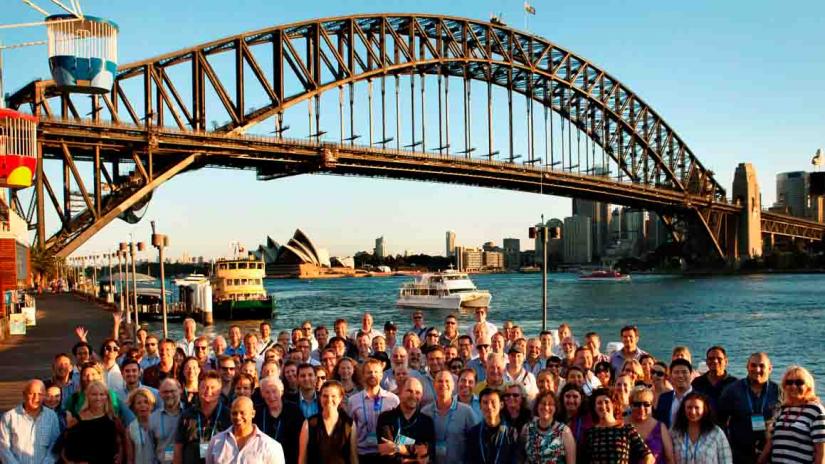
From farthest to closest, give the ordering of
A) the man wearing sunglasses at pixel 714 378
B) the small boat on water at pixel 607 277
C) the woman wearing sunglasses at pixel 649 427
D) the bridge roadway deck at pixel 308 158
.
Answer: the small boat on water at pixel 607 277 → the bridge roadway deck at pixel 308 158 → the man wearing sunglasses at pixel 714 378 → the woman wearing sunglasses at pixel 649 427

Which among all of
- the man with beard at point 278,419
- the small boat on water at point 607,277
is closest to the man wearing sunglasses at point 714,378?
the man with beard at point 278,419

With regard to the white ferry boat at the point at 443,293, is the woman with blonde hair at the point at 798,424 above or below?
above

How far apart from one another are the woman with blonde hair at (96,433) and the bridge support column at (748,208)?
102521 mm

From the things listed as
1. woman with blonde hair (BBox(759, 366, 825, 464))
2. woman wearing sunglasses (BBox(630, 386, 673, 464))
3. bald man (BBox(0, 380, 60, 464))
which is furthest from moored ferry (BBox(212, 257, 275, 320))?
woman with blonde hair (BBox(759, 366, 825, 464))

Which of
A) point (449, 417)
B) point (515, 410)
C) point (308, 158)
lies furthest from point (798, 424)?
point (308, 158)

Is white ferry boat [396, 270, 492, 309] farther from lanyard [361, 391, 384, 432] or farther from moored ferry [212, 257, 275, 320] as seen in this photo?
lanyard [361, 391, 384, 432]

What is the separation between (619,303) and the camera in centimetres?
6097

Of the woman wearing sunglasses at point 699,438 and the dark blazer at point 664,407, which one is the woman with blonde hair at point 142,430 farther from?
the dark blazer at point 664,407

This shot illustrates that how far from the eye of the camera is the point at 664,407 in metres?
6.95

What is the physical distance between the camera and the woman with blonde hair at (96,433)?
5.57 m

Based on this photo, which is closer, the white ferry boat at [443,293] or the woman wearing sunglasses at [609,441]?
the woman wearing sunglasses at [609,441]

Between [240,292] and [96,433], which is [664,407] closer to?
[96,433]

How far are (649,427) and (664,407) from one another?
3.58ft

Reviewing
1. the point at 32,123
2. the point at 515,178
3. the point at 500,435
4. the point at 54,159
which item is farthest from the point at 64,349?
the point at 515,178
